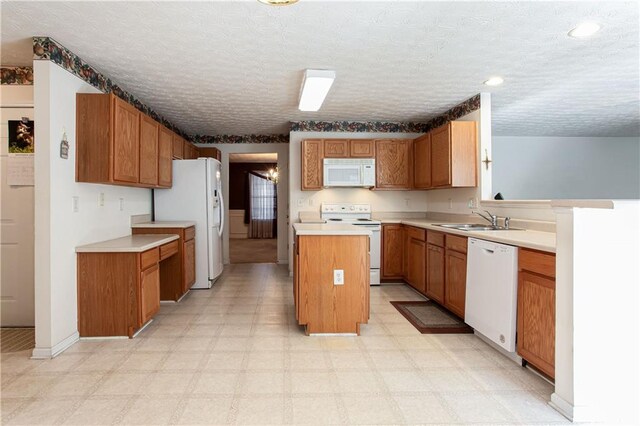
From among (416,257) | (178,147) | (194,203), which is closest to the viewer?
(416,257)

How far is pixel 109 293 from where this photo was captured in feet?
9.84

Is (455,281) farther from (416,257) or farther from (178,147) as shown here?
(178,147)

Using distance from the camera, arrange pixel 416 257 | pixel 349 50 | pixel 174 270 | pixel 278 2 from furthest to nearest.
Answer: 1. pixel 416 257
2. pixel 174 270
3. pixel 349 50
4. pixel 278 2

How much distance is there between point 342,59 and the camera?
3.06 m

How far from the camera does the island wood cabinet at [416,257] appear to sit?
4348 mm

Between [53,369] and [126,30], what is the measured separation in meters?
2.40

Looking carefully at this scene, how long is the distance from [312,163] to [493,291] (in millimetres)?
3208

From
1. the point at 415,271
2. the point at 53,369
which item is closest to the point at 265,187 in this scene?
the point at 415,271

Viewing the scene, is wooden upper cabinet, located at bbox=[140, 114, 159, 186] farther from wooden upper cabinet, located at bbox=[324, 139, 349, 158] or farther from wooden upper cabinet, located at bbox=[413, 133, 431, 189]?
wooden upper cabinet, located at bbox=[413, 133, 431, 189]

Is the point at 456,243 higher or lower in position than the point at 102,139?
lower

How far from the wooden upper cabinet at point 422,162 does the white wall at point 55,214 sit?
3.89 metres

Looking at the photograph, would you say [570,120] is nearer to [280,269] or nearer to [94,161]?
[280,269]

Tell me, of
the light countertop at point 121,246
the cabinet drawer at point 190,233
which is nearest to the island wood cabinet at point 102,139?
the light countertop at point 121,246

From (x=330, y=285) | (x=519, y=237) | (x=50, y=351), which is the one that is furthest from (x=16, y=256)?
(x=519, y=237)
